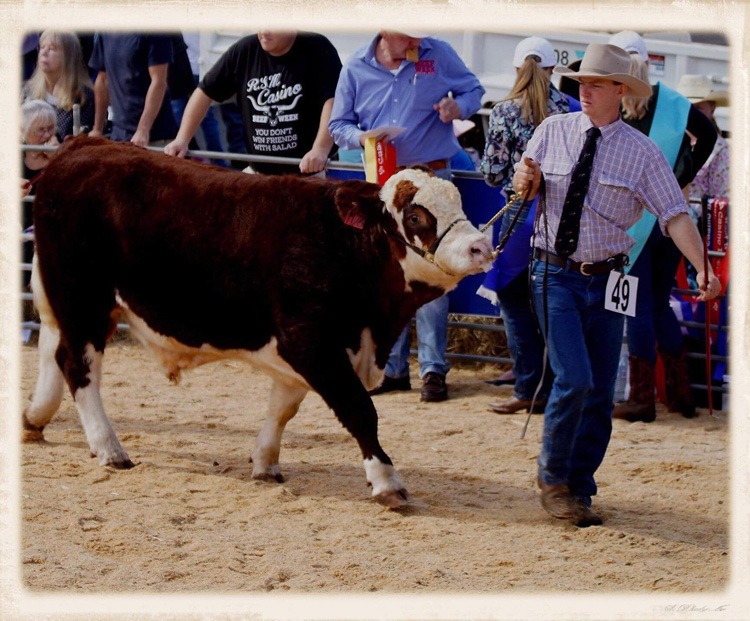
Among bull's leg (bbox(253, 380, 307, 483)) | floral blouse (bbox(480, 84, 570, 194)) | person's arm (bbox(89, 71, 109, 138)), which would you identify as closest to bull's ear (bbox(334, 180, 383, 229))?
bull's leg (bbox(253, 380, 307, 483))

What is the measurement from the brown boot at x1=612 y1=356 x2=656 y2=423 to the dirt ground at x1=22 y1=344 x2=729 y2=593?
0.40ft

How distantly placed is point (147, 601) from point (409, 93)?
159 inches

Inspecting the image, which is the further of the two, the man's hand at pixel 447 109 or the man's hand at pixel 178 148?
the man's hand at pixel 178 148

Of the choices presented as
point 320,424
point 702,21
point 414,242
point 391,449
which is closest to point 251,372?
point 320,424

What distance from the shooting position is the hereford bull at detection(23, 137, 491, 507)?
5.05 metres

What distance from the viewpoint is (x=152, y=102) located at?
7.94 meters

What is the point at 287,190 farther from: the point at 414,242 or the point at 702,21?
the point at 702,21

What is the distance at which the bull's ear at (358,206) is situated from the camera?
16.6 ft

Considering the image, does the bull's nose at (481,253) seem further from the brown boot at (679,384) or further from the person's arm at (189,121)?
the person's arm at (189,121)

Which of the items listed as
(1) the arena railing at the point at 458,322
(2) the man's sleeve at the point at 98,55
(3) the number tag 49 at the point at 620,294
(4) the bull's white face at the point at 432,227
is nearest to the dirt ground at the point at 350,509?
(1) the arena railing at the point at 458,322

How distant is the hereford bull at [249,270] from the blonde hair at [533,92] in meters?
1.82

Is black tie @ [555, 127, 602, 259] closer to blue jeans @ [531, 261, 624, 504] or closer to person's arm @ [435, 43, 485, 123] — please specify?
blue jeans @ [531, 261, 624, 504]

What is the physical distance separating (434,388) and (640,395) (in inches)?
54.1

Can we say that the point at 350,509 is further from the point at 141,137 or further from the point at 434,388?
the point at 141,137
